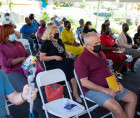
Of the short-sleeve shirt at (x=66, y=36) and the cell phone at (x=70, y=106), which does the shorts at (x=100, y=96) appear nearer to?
the cell phone at (x=70, y=106)

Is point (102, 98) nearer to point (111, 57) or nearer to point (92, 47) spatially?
point (92, 47)

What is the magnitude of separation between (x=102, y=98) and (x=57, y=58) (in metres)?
1.24

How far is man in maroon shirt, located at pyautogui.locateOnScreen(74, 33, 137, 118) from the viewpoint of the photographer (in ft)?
7.51

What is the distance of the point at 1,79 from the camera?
4.90ft

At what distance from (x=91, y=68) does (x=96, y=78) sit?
0.16 m

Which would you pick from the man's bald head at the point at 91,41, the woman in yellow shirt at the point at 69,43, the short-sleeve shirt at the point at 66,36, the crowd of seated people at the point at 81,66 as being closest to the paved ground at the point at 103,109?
the crowd of seated people at the point at 81,66

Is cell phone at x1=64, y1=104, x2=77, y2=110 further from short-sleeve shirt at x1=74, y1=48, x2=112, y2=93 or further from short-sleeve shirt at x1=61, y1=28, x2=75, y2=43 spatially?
short-sleeve shirt at x1=61, y1=28, x2=75, y2=43

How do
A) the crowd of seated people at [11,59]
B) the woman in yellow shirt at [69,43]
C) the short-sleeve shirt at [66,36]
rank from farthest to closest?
the short-sleeve shirt at [66,36] → the woman in yellow shirt at [69,43] → the crowd of seated people at [11,59]

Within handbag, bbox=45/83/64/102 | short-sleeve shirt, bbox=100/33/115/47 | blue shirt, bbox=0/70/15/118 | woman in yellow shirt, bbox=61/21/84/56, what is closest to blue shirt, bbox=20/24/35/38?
woman in yellow shirt, bbox=61/21/84/56

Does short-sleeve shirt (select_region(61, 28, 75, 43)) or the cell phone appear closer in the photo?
the cell phone

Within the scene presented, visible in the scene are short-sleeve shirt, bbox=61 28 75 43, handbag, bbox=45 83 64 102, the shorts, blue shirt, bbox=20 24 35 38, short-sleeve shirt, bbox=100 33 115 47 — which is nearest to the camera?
the shorts

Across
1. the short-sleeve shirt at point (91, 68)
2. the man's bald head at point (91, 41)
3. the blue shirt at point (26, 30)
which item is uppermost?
the man's bald head at point (91, 41)

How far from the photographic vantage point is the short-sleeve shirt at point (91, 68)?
2.33m

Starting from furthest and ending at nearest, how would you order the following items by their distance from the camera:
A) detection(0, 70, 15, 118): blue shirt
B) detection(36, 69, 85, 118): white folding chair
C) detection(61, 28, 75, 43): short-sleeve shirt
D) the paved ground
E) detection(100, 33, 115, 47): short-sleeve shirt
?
detection(61, 28, 75, 43): short-sleeve shirt, detection(100, 33, 115, 47): short-sleeve shirt, the paved ground, detection(36, 69, 85, 118): white folding chair, detection(0, 70, 15, 118): blue shirt
